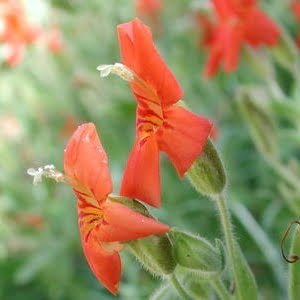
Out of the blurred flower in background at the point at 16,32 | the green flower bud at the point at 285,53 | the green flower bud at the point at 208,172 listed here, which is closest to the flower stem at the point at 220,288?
the green flower bud at the point at 208,172

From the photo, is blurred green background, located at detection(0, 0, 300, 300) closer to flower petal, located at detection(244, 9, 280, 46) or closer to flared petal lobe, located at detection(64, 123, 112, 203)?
flower petal, located at detection(244, 9, 280, 46)

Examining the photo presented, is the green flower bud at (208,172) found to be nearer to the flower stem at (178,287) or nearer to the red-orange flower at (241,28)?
the flower stem at (178,287)

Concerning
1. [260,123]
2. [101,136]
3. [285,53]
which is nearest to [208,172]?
[260,123]

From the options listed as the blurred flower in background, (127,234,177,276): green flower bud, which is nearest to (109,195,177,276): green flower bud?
(127,234,177,276): green flower bud

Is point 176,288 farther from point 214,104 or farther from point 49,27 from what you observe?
point 49,27

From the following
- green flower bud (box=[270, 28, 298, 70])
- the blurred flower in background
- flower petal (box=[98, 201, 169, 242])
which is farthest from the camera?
the blurred flower in background

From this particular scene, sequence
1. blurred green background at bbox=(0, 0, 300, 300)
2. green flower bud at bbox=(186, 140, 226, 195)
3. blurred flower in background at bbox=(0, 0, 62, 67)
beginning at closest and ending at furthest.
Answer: green flower bud at bbox=(186, 140, 226, 195)
blurred green background at bbox=(0, 0, 300, 300)
blurred flower in background at bbox=(0, 0, 62, 67)

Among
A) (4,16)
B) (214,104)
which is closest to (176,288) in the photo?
(214,104)
